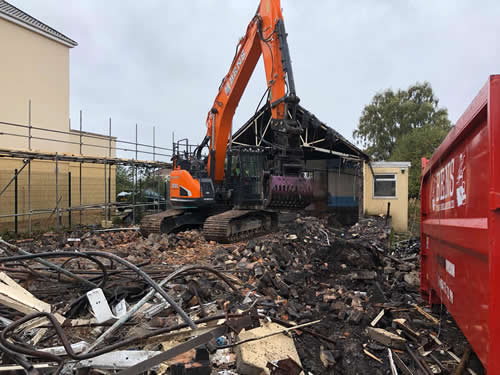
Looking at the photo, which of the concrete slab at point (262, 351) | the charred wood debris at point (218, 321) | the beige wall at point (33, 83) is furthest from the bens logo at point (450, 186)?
the beige wall at point (33, 83)

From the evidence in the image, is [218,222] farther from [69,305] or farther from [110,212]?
[110,212]

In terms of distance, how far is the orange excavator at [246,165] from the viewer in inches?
299

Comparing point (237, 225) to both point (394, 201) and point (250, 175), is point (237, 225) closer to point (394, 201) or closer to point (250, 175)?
point (250, 175)

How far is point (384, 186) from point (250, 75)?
966cm

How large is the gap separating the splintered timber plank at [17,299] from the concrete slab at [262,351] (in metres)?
2.17

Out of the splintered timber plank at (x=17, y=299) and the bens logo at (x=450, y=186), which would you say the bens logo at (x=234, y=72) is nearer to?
the bens logo at (x=450, y=186)

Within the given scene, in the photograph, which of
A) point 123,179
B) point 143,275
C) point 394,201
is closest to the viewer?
point 143,275

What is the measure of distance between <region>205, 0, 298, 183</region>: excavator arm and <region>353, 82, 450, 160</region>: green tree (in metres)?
30.1

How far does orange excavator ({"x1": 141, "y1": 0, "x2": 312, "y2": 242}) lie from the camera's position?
24.9 ft

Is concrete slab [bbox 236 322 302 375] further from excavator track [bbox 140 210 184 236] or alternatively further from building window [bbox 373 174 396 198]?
building window [bbox 373 174 396 198]

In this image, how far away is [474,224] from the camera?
2199 millimetres

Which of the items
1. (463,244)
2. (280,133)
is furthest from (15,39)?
(463,244)

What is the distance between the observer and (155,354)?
263 cm

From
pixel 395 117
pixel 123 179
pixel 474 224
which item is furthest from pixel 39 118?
pixel 395 117
